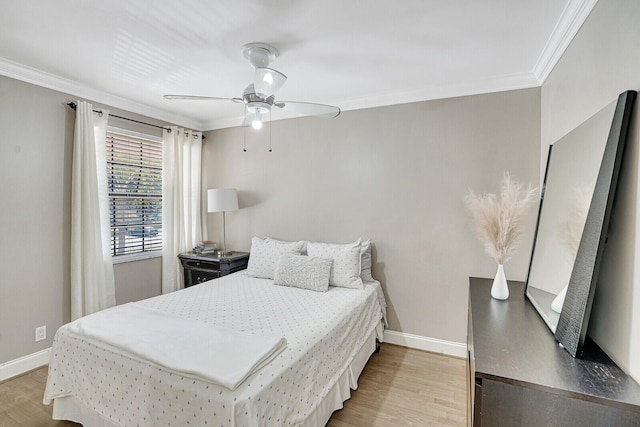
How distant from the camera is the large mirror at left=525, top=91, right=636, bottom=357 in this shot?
45.8 inches

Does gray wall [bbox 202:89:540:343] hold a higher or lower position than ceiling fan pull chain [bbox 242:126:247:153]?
lower

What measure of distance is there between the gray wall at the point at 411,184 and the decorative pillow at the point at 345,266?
363mm

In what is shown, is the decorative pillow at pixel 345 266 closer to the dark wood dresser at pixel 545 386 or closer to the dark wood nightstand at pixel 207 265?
the dark wood nightstand at pixel 207 265

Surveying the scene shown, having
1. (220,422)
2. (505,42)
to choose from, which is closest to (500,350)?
(220,422)

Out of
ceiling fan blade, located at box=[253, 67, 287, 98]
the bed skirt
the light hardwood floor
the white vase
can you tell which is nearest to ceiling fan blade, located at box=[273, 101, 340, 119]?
ceiling fan blade, located at box=[253, 67, 287, 98]

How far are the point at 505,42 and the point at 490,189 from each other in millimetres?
1201

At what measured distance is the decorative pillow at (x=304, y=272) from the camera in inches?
112

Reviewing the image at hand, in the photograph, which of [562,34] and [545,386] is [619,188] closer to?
[545,386]

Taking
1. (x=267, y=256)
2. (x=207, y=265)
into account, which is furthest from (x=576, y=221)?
(x=207, y=265)

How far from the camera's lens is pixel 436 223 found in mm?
3002

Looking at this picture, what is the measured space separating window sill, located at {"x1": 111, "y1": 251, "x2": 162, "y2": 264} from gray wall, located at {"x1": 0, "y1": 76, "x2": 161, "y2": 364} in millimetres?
489

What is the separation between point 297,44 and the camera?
2.14m

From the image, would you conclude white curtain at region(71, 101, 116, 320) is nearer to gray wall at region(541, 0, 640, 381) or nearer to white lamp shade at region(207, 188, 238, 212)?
white lamp shade at region(207, 188, 238, 212)

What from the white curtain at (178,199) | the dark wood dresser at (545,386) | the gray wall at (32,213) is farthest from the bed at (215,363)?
the white curtain at (178,199)
